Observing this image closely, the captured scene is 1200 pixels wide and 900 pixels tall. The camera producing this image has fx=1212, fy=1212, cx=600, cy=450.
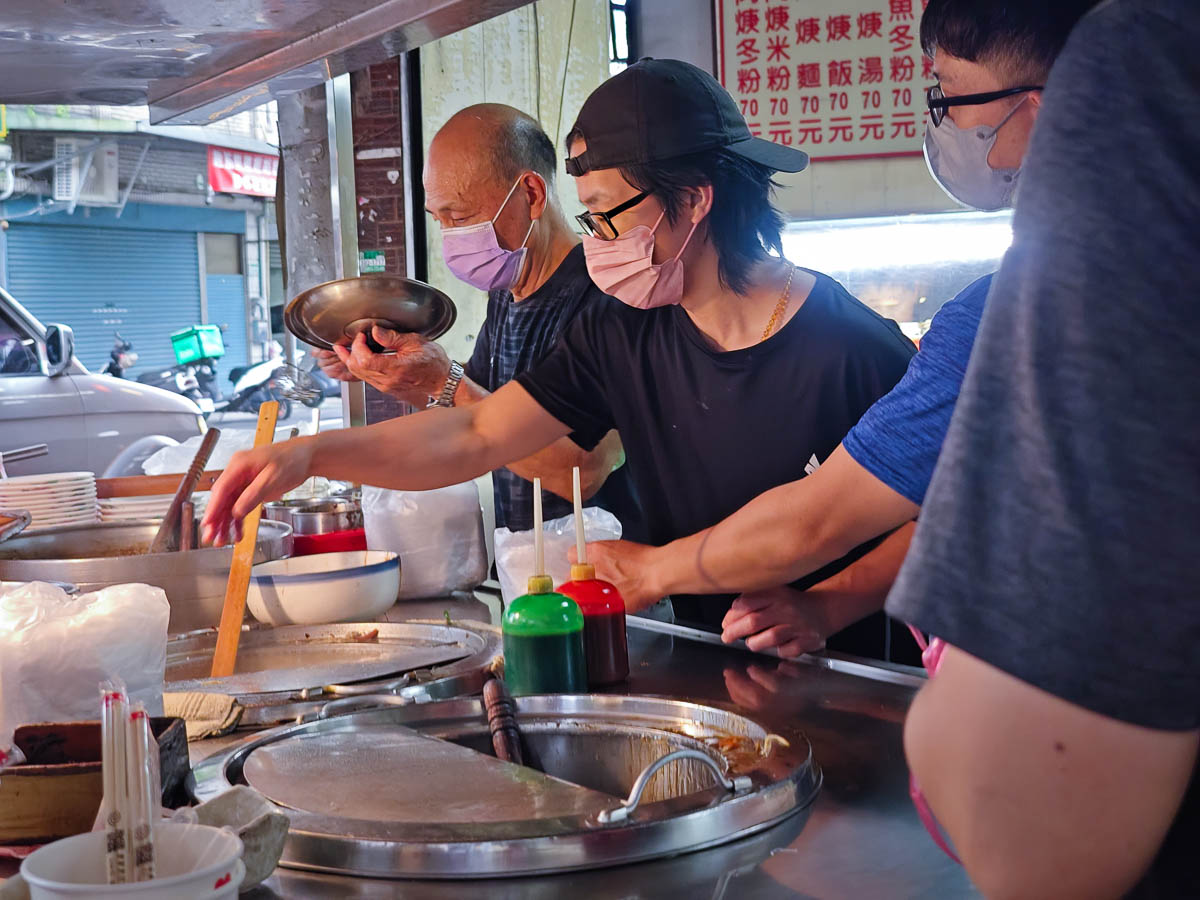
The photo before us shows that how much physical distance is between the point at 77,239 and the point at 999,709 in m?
19.9

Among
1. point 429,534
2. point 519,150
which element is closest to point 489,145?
point 519,150

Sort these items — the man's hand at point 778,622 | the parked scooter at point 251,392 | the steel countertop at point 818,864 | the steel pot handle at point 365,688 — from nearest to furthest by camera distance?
1. the steel countertop at point 818,864
2. the steel pot handle at point 365,688
3. the man's hand at point 778,622
4. the parked scooter at point 251,392

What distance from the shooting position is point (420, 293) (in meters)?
2.79

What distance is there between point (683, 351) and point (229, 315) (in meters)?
19.7

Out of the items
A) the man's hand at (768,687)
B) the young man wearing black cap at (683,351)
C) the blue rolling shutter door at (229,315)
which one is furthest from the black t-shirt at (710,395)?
the blue rolling shutter door at (229,315)

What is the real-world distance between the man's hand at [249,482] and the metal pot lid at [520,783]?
545 mm

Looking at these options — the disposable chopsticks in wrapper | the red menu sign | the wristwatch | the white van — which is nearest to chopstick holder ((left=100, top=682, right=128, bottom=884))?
the disposable chopsticks in wrapper

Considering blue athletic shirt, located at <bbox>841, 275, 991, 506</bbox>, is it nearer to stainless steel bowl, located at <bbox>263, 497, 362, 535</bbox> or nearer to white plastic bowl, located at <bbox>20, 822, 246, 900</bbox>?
white plastic bowl, located at <bbox>20, 822, 246, 900</bbox>

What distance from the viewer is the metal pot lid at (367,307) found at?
278cm

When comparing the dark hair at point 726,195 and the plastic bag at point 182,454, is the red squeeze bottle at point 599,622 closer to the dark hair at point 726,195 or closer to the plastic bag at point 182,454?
the dark hair at point 726,195

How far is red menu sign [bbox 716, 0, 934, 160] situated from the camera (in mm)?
5641

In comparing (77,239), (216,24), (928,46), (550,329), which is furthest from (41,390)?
(77,239)

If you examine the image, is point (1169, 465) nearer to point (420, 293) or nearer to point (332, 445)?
point (332, 445)

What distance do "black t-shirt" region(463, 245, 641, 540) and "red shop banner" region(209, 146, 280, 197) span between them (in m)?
16.9
